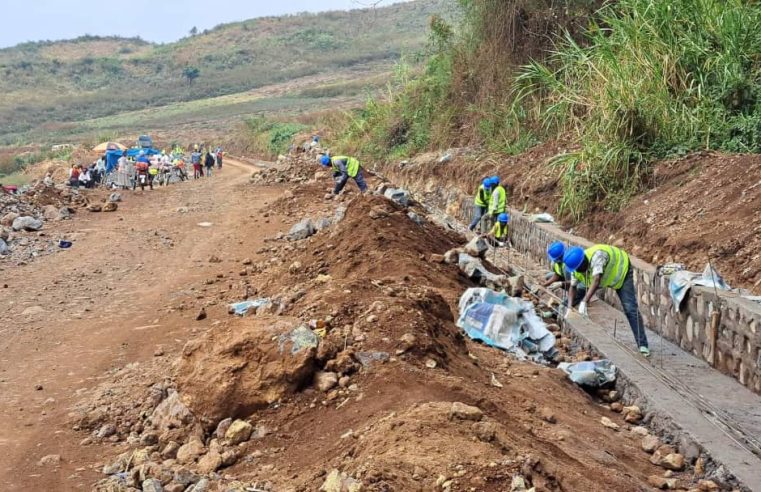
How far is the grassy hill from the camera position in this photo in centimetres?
8019

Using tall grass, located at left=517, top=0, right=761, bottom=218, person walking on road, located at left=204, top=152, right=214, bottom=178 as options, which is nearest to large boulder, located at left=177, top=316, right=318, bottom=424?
tall grass, located at left=517, top=0, right=761, bottom=218

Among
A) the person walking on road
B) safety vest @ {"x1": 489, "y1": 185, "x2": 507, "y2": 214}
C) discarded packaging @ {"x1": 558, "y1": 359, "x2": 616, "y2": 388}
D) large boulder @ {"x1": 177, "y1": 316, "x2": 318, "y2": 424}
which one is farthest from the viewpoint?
the person walking on road

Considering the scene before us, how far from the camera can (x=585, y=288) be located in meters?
8.91

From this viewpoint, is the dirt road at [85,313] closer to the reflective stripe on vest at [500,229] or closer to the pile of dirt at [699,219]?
the reflective stripe on vest at [500,229]

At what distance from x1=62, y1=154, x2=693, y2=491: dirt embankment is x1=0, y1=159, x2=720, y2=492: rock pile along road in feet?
0.05

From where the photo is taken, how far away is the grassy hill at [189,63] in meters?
80.2

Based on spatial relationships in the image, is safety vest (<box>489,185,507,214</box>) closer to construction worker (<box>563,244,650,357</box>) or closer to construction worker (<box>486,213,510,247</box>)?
construction worker (<box>486,213,510,247</box>)

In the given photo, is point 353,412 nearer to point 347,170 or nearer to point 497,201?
point 497,201

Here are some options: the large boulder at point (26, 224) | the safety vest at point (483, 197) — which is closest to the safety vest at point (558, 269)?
the safety vest at point (483, 197)

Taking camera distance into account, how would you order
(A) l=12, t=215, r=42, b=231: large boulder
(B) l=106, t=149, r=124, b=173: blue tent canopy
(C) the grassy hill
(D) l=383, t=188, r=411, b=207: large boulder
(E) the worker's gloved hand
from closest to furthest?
(E) the worker's gloved hand
(D) l=383, t=188, r=411, b=207: large boulder
(A) l=12, t=215, r=42, b=231: large boulder
(B) l=106, t=149, r=124, b=173: blue tent canopy
(C) the grassy hill

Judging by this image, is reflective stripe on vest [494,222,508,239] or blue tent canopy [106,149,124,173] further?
blue tent canopy [106,149,124,173]

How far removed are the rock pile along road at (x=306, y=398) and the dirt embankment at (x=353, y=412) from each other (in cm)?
1

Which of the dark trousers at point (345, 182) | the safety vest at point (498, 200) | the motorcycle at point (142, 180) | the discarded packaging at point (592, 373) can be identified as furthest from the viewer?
the motorcycle at point (142, 180)

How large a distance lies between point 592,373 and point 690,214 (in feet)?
12.4
